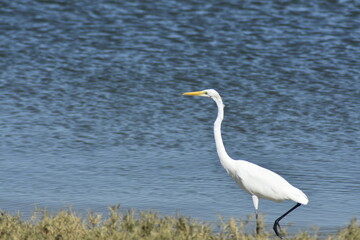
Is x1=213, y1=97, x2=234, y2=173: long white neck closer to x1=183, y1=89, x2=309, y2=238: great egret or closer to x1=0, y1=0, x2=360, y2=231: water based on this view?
x1=183, y1=89, x2=309, y2=238: great egret

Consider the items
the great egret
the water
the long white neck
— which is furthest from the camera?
the water

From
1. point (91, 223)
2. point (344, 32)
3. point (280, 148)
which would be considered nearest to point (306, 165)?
point (280, 148)

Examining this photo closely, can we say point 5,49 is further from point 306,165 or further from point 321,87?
point 306,165

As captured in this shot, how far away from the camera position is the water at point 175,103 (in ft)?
33.4

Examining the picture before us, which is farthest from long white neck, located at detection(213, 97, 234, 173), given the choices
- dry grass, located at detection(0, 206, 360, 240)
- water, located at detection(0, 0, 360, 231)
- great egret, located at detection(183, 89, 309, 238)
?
dry grass, located at detection(0, 206, 360, 240)

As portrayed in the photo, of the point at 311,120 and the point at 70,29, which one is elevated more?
the point at 70,29

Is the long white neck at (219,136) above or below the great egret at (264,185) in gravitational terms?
above

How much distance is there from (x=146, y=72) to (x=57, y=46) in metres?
2.37

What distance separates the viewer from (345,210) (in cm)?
945

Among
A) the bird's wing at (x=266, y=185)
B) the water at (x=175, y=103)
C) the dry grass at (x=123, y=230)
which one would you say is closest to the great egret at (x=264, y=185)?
the bird's wing at (x=266, y=185)

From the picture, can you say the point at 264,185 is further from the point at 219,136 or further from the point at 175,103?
the point at 175,103

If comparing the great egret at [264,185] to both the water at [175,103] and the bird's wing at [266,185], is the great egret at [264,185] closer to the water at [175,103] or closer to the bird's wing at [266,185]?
the bird's wing at [266,185]

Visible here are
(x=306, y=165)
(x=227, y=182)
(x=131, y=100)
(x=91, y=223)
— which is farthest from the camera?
(x=131, y=100)

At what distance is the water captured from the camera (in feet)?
33.4
